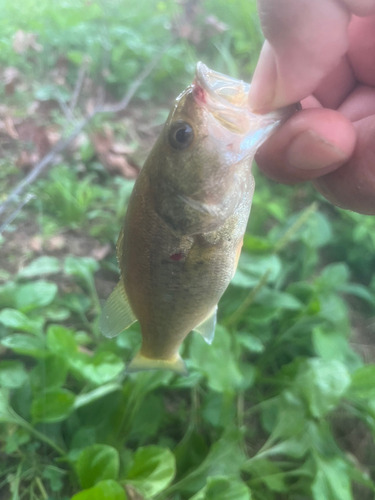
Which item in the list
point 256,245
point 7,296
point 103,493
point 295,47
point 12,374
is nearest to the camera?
point 295,47

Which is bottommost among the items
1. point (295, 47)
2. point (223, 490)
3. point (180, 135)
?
point (223, 490)

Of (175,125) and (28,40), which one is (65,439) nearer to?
(175,125)

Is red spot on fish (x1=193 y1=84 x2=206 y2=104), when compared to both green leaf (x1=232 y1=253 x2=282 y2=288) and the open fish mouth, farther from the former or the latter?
green leaf (x1=232 y1=253 x2=282 y2=288)

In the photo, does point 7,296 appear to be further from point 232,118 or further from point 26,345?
point 232,118

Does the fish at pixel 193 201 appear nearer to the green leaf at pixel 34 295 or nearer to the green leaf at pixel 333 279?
the green leaf at pixel 34 295

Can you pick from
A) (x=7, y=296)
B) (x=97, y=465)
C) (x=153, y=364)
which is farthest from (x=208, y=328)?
(x=7, y=296)

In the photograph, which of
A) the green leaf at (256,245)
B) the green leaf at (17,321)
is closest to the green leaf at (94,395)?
the green leaf at (17,321)

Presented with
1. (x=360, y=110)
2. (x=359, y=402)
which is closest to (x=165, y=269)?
(x=360, y=110)
